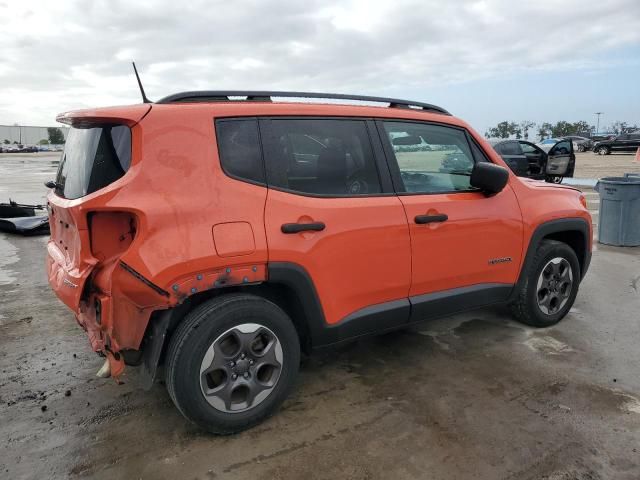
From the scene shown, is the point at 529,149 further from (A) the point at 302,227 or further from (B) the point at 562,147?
(A) the point at 302,227

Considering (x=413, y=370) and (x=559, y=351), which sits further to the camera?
(x=559, y=351)

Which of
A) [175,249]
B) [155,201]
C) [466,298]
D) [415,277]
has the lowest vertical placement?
[466,298]

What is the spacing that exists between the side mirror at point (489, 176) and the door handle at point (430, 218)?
1.16 ft

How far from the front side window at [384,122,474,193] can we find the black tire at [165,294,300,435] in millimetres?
1232

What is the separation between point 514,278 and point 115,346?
2826mm

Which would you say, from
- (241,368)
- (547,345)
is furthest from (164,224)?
(547,345)

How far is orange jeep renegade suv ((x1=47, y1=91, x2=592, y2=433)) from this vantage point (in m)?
2.48

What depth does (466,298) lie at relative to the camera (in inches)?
140

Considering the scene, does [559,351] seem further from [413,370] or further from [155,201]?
[155,201]

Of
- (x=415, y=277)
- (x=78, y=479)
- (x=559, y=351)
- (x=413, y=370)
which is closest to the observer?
(x=78, y=479)

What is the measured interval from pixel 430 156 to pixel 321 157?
37.0 inches

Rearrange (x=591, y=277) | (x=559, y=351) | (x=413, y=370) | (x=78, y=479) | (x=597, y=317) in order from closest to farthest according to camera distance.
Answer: (x=78, y=479) → (x=413, y=370) → (x=559, y=351) → (x=597, y=317) → (x=591, y=277)

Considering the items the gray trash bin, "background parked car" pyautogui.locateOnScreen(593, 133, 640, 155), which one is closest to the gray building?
"background parked car" pyautogui.locateOnScreen(593, 133, 640, 155)

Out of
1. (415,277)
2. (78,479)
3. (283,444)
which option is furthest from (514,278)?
(78,479)
